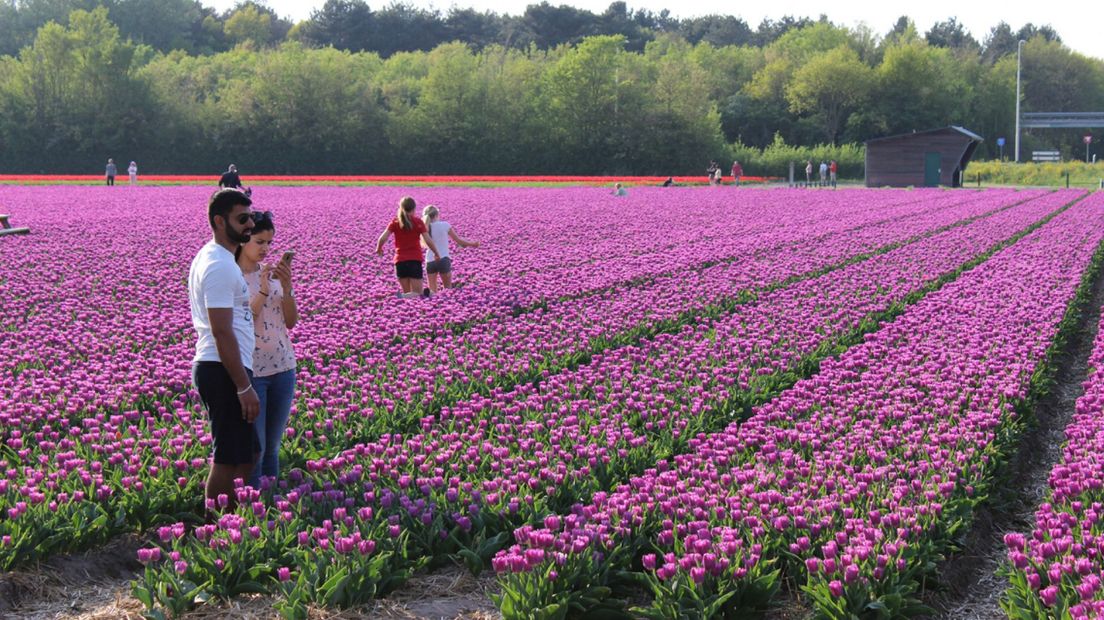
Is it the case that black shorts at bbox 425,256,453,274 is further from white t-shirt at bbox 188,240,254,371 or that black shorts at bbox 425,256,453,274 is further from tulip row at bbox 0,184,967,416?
white t-shirt at bbox 188,240,254,371

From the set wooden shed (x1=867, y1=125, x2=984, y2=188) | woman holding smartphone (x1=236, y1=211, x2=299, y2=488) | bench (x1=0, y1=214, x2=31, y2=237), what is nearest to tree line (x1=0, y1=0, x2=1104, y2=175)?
wooden shed (x1=867, y1=125, x2=984, y2=188)

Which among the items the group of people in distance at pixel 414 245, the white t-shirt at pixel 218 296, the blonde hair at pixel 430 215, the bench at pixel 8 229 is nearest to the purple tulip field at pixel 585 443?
the group of people in distance at pixel 414 245

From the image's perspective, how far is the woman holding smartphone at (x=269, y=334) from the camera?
21.0 feet

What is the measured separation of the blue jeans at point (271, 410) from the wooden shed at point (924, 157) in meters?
63.1

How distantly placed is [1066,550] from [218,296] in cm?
423

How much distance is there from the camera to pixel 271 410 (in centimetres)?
654

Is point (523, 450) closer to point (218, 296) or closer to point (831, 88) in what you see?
point (218, 296)

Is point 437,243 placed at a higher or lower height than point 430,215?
lower

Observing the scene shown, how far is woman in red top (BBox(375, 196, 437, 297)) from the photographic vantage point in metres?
14.8

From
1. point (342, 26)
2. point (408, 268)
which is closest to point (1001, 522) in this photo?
point (408, 268)

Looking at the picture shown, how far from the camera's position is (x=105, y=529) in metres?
6.04

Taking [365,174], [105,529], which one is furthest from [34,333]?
[365,174]

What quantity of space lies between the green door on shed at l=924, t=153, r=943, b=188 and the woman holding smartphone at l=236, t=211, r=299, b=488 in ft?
209

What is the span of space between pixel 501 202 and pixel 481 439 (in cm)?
3457
